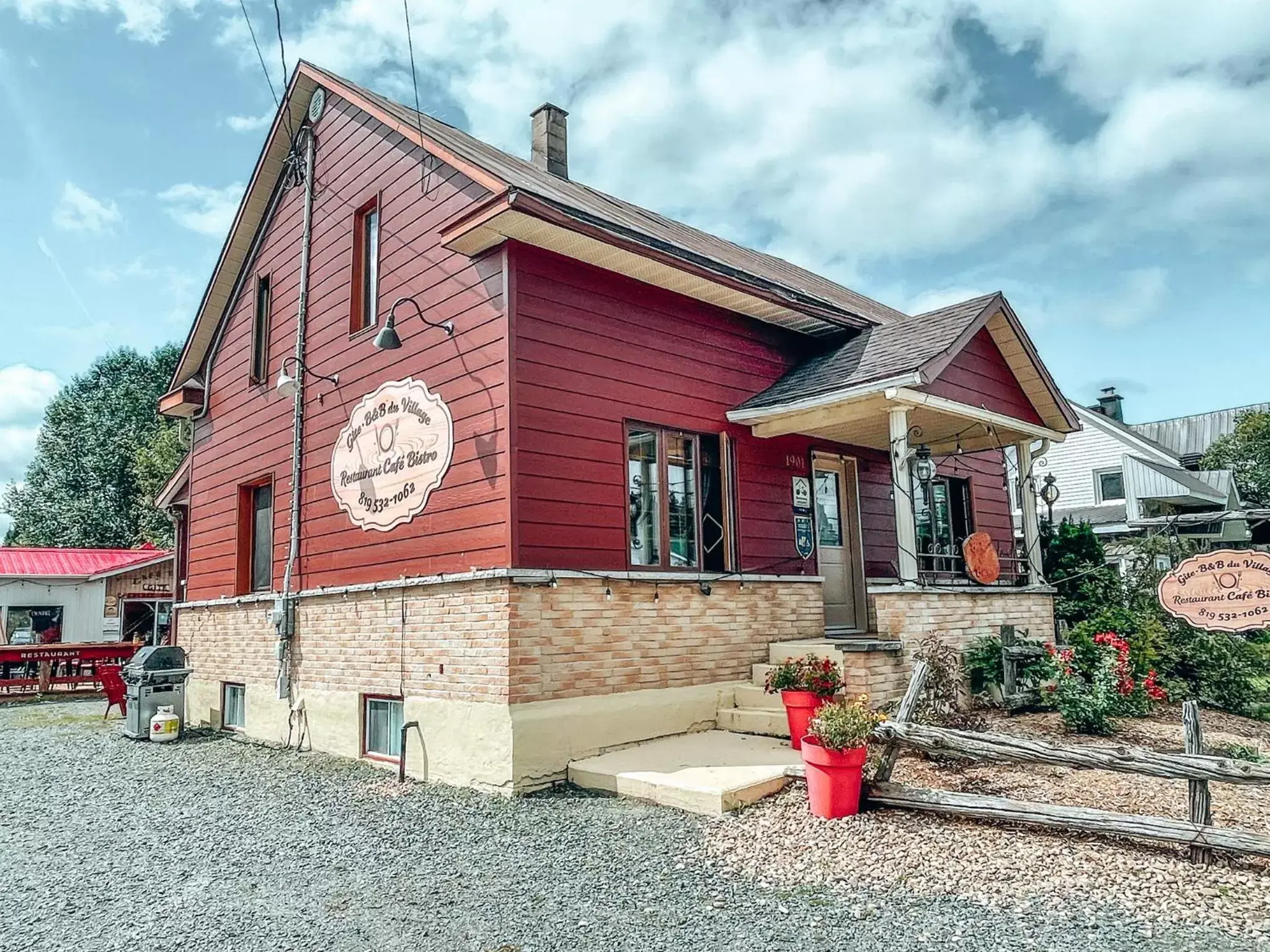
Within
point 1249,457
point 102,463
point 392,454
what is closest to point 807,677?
point 392,454

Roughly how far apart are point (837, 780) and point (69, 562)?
2440 centimetres

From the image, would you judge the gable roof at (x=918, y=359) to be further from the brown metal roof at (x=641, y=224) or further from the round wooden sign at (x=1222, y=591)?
the round wooden sign at (x=1222, y=591)

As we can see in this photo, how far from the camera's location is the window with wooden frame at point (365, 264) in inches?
389

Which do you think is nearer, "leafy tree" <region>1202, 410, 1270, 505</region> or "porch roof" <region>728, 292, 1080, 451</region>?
"porch roof" <region>728, 292, 1080, 451</region>

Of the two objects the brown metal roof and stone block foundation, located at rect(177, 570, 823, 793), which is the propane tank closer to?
stone block foundation, located at rect(177, 570, 823, 793)

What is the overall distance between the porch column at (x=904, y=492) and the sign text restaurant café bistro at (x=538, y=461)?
32 mm

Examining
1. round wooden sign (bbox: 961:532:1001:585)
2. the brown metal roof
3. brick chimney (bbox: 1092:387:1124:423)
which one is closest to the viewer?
the brown metal roof

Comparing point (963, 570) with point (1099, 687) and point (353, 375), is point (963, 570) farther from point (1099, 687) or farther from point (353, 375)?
point (353, 375)

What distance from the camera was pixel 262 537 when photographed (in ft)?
38.0

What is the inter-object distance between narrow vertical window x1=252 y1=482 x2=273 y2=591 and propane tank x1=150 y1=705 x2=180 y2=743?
1876 millimetres

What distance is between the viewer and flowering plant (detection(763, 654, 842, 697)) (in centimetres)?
718

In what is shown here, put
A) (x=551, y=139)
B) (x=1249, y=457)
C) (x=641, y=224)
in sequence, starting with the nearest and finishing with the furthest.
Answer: (x=641, y=224), (x=551, y=139), (x=1249, y=457)

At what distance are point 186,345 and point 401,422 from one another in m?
6.75

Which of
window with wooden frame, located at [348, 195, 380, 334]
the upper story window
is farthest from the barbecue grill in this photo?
the upper story window
